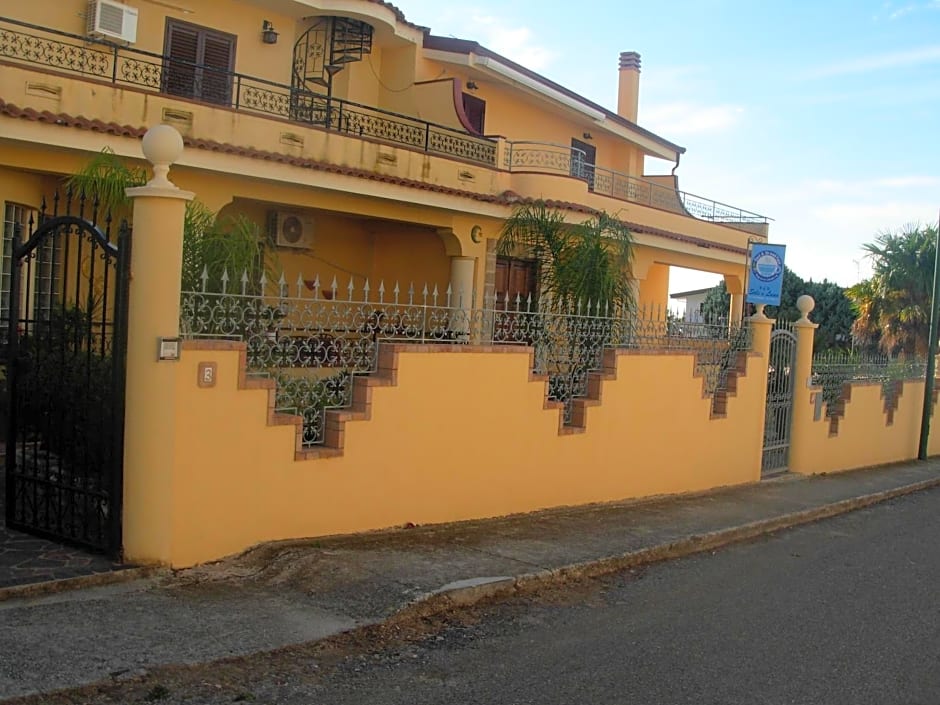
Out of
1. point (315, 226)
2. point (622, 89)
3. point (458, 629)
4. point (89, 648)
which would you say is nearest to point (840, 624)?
point (458, 629)

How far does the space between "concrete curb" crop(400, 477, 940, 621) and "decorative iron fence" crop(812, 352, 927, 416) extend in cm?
309

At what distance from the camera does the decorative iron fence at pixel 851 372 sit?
15023 mm

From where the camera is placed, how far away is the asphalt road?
194 inches

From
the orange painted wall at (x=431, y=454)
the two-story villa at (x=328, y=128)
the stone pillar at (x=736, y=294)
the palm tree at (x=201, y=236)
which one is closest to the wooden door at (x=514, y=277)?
the two-story villa at (x=328, y=128)

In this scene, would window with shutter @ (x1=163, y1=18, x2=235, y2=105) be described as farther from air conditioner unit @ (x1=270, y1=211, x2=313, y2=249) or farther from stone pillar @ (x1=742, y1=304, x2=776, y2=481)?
stone pillar @ (x1=742, y1=304, x2=776, y2=481)

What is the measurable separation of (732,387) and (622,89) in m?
16.8

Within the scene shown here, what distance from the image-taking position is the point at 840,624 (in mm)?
6555

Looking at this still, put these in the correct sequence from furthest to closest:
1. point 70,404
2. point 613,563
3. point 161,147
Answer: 1. point 613,563
2. point 70,404
3. point 161,147

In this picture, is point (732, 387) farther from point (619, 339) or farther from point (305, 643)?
point (305, 643)

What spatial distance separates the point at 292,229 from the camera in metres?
15.8

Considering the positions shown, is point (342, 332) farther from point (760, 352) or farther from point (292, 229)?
point (292, 229)

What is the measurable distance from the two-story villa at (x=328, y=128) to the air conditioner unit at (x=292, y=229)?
3 centimetres

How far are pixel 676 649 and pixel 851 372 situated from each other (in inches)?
453

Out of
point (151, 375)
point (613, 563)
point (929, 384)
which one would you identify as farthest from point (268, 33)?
point (929, 384)
